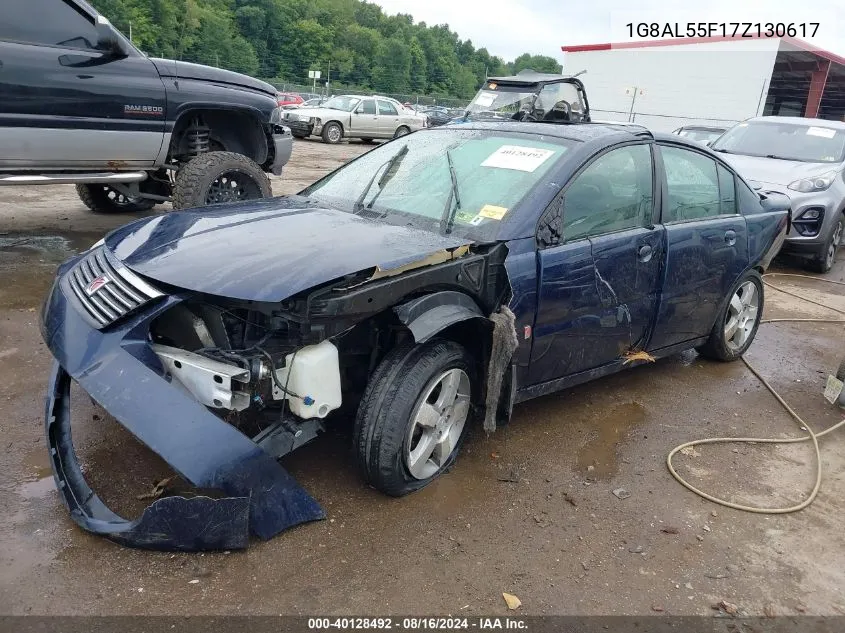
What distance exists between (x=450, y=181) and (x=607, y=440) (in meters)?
1.67

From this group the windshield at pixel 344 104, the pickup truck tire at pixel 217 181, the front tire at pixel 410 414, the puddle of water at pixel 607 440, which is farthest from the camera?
the windshield at pixel 344 104

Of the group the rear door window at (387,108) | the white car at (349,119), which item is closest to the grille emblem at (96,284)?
the white car at (349,119)

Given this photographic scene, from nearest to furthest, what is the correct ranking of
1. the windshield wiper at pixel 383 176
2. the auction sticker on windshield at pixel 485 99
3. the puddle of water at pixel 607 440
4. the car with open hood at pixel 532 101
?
the puddle of water at pixel 607 440, the windshield wiper at pixel 383 176, the car with open hood at pixel 532 101, the auction sticker on windshield at pixel 485 99

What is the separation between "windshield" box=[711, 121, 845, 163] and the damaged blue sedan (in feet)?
17.3

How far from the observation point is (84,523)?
2.46m

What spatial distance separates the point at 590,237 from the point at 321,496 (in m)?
1.87

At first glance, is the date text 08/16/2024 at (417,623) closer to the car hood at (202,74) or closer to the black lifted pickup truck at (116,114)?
the black lifted pickup truck at (116,114)

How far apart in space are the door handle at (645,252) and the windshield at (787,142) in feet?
19.6

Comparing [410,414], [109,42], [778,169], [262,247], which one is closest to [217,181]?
[109,42]

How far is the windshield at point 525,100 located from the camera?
4645 millimetres

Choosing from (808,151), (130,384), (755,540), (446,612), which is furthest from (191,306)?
(808,151)

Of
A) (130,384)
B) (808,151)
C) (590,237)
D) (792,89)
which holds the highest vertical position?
(792,89)

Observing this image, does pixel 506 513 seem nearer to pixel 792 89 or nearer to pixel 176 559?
pixel 176 559

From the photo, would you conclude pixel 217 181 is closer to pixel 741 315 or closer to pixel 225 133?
pixel 225 133
